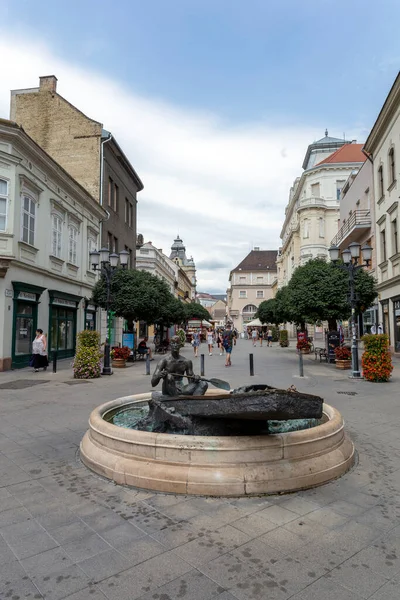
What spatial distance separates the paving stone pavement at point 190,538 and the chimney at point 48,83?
26.9m

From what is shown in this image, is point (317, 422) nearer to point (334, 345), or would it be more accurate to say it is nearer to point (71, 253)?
point (334, 345)

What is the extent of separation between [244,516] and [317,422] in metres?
2.60

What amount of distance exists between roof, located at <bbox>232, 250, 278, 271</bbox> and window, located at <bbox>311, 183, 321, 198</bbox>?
4337 centimetres

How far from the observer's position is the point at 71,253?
71.1ft

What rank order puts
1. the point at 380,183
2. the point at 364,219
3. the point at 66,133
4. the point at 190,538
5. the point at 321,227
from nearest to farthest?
the point at 190,538, the point at 380,183, the point at 66,133, the point at 364,219, the point at 321,227

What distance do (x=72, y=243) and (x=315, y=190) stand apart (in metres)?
34.7

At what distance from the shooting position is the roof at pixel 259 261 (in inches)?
3595

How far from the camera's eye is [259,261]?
306ft

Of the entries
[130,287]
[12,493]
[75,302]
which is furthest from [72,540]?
[75,302]

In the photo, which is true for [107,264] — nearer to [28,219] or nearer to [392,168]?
[28,219]

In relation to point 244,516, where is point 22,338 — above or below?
above

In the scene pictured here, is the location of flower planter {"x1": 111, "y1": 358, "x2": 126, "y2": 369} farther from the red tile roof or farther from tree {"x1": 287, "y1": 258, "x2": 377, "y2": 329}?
the red tile roof

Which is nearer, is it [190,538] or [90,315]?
[190,538]

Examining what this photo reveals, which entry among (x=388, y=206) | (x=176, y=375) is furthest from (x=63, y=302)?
(x=388, y=206)
